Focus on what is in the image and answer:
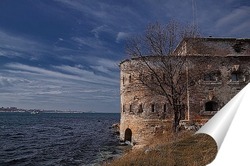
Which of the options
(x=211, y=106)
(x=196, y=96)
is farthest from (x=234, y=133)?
(x=211, y=106)

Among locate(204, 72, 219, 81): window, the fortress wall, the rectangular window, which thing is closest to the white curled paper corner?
the fortress wall

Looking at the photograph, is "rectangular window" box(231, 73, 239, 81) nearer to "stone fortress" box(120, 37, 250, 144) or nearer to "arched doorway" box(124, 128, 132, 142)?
"stone fortress" box(120, 37, 250, 144)

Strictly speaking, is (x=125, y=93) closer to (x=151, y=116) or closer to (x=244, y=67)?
(x=151, y=116)

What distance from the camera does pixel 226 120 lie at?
4355 mm

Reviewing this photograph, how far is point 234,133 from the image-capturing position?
4.03 metres

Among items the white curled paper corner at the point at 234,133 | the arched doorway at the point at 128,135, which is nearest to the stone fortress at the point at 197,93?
the arched doorway at the point at 128,135

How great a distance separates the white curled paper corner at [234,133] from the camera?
3.83 meters

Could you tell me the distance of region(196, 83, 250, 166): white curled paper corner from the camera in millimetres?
3832

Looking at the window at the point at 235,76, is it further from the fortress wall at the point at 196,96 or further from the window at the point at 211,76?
→ the window at the point at 211,76

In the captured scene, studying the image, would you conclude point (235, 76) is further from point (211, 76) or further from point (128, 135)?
point (128, 135)

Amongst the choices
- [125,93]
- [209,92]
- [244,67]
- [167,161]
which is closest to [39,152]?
[125,93]

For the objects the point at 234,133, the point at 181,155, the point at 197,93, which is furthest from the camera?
the point at 197,93

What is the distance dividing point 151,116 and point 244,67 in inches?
400

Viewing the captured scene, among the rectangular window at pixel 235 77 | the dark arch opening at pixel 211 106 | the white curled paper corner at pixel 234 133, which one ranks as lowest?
the white curled paper corner at pixel 234 133
